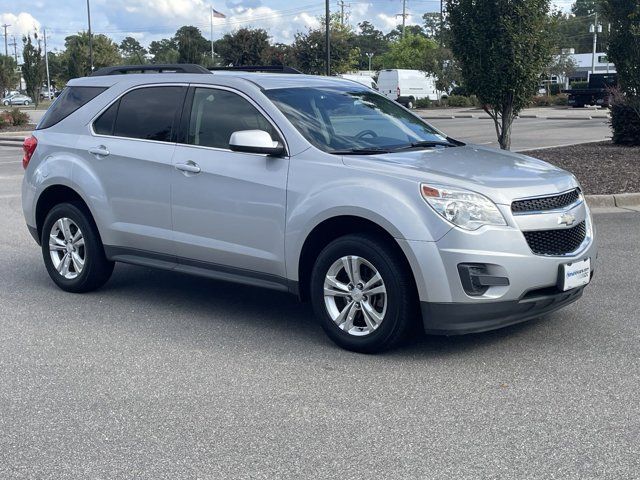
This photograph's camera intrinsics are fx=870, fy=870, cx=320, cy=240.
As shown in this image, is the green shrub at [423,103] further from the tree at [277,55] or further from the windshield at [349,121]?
the windshield at [349,121]

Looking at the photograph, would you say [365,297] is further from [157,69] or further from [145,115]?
[157,69]

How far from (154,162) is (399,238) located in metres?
2.31

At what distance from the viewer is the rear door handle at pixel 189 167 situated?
21.1ft

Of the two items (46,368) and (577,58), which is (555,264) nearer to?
(46,368)

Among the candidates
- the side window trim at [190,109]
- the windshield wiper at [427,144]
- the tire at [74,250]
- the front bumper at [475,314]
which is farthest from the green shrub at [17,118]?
the front bumper at [475,314]

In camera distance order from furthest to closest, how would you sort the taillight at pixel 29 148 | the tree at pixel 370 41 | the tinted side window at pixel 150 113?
the tree at pixel 370 41, the taillight at pixel 29 148, the tinted side window at pixel 150 113

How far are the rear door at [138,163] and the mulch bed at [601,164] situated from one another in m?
7.28

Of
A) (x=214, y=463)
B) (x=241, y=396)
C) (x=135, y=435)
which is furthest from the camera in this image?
(x=241, y=396)

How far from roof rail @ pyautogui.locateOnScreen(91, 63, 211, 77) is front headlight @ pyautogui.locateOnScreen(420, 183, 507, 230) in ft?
8.12

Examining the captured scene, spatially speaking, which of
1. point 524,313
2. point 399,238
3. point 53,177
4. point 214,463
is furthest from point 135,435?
point 53,177

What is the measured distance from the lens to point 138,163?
6.86 metres

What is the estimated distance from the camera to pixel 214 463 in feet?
13.3

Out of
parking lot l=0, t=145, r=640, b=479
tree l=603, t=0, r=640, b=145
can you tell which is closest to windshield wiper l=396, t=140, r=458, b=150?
parking lot l=0, t=145, r=640, b=479

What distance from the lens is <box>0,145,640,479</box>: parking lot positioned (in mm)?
4059
